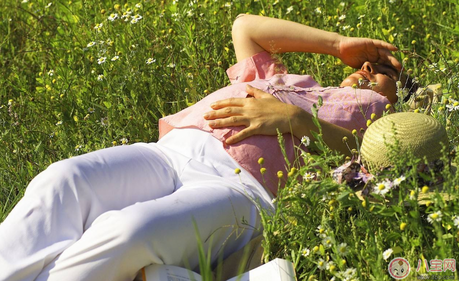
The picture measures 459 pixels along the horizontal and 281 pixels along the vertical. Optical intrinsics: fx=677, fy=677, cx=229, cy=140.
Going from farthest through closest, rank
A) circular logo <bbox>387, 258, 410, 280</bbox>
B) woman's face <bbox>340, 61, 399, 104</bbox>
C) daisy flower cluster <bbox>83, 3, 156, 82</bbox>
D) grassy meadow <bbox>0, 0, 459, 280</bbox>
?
daisy flower cluster <bbox>83, 3, 156, 82</bbox>
grassy meadow <bbox>0, 0, 459, 280</bbox>
woman's face <bbox>340, 61, 399, 104</bbox>
circular logo <bbox>387, 258, 410, 280</bbox>

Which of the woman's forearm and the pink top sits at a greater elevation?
the woman's forearm

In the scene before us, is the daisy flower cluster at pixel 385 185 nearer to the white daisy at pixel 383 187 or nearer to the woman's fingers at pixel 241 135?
the white daisy at pixel 383 187

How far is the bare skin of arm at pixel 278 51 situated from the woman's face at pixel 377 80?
0.06 m

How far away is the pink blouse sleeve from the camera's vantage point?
338cm

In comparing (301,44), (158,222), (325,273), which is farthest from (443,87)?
Result: (158,222)

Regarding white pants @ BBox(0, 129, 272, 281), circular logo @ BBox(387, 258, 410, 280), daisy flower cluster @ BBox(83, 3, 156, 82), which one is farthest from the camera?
daisy flower cluster @ BBox(83, 3, 156, 82)

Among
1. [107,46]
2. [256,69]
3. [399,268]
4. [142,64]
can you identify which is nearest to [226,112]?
[256,69]

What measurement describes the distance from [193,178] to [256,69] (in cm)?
96

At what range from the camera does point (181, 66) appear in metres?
4.18

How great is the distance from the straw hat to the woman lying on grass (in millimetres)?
363

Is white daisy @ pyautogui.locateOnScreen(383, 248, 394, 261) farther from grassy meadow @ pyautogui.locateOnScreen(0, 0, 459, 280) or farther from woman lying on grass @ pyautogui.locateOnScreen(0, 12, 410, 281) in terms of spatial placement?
grassy meadow @ pyautogui.locateOnScreen(0, 0, 459, 280)

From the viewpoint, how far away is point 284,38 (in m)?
3.43

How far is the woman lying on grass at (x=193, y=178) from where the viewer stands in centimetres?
223

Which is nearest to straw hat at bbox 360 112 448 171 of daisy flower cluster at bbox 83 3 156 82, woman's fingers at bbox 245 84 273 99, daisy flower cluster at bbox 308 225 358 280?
daisy flower cluster at bbox 308 225 358 280
